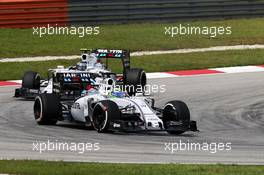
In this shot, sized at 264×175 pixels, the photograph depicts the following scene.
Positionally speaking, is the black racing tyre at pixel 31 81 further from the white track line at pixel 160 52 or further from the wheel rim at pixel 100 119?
the white track line at pixel 160 52

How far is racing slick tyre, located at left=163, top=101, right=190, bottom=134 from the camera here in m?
19.2

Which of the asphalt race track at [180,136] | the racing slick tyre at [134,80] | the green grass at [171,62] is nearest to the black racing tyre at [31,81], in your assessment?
the asphalt race track at [180,136]

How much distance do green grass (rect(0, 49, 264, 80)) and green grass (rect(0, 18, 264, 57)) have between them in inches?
67.7

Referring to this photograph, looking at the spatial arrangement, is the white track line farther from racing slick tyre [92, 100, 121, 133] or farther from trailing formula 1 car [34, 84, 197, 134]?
racing slick tyre [92, 100, 121, 133]

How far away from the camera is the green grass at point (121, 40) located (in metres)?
32.9

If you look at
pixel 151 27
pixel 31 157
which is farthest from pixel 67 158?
pixel 151 27

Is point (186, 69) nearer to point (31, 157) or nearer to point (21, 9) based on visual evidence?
point (21, 9)

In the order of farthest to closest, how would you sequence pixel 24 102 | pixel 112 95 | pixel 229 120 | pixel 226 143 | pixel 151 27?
pixel 151 27 < pixel 24 102 < pixel 229 120 < pixel 112 95 < pixel 226 143

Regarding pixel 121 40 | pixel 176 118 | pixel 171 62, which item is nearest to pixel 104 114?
pixel 176 118

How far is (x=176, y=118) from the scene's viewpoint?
19.4 m

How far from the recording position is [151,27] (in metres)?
37.3

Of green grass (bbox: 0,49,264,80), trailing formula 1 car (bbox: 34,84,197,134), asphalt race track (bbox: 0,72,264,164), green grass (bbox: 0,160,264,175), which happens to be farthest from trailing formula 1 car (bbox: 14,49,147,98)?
green grass (bbox: 0,160,264,175)

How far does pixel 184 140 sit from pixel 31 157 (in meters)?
3.33

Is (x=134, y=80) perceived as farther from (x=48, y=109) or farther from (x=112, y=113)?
(x=112, y=113)
